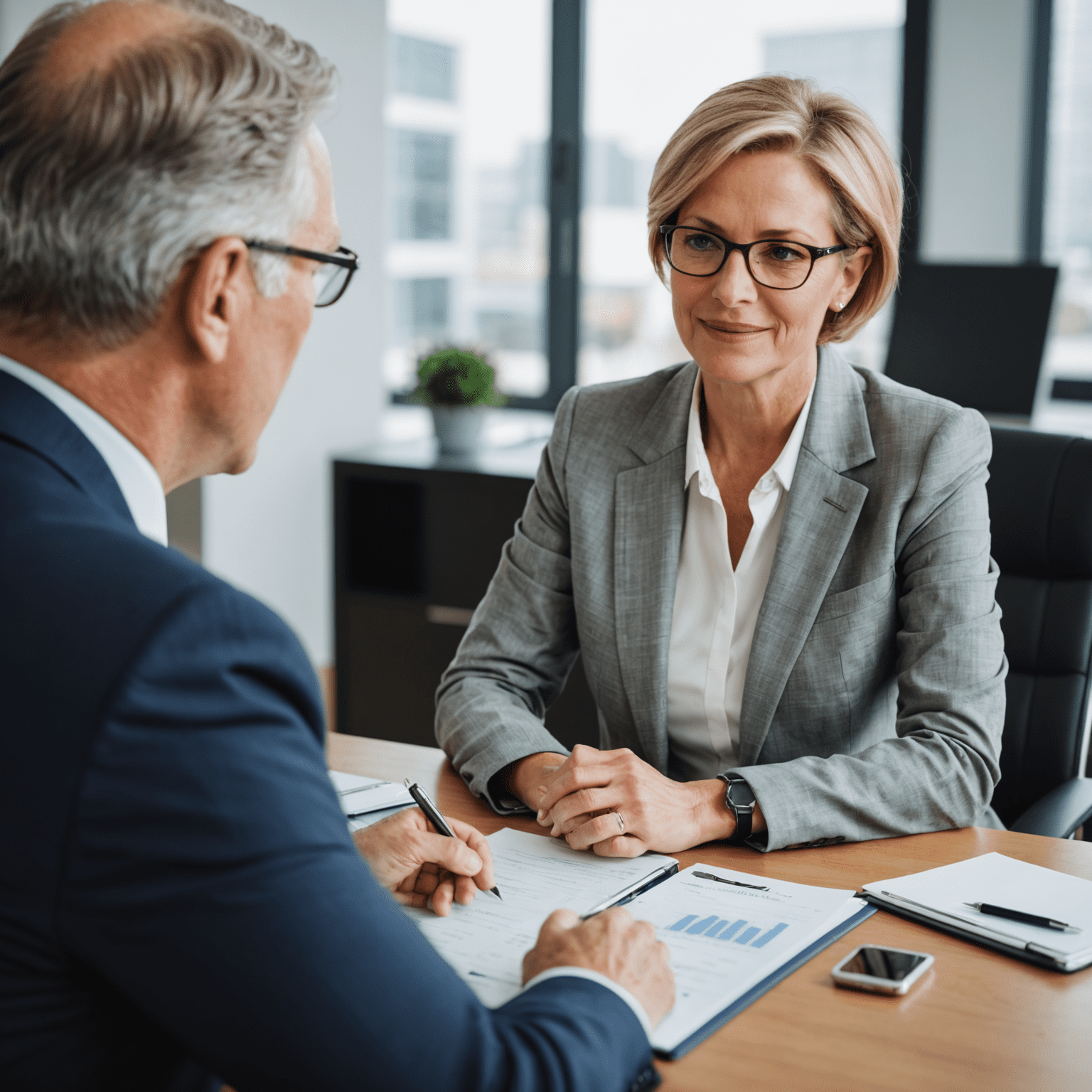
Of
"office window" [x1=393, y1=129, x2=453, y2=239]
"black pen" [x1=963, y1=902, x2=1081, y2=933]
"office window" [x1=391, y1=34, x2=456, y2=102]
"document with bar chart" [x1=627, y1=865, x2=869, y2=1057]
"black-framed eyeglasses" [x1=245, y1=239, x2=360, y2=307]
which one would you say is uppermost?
"office window" [x1=391, y1=34, x2=456, y2=102]

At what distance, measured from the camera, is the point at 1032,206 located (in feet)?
12.5

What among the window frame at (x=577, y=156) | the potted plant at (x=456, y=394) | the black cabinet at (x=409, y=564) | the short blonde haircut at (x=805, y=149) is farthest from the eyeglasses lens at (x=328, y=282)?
the window frame at (x=577, y=156)

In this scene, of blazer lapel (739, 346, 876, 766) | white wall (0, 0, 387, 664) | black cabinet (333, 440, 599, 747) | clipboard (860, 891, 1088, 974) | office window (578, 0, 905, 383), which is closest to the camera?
clipboard (860, 891, 1088, 974)

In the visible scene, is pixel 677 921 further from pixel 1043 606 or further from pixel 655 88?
pixel 655 88

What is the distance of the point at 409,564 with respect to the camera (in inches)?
132

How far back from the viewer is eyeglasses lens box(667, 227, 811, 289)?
1.52m

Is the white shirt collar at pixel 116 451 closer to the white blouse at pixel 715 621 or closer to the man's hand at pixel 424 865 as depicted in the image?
the man's hand at pixel 424 865

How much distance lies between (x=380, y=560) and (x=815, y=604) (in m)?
2.06

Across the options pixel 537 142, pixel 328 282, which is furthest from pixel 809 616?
pixel 537 142

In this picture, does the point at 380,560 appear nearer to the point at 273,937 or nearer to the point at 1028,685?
the point at 1028,685

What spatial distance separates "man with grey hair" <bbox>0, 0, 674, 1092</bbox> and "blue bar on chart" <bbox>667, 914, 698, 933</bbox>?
4.9 inches

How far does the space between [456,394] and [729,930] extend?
235 centimetres

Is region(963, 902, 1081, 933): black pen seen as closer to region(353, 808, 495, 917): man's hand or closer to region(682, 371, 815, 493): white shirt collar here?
region(353, 808, 495, 917): man's hand

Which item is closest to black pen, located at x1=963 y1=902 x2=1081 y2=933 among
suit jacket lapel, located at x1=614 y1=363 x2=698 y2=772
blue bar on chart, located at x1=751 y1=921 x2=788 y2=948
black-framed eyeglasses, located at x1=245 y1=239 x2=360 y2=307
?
blue bar on chart, located at x1=751 y1=921 x2=788 y2=948
